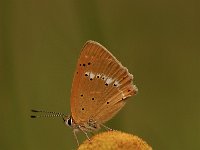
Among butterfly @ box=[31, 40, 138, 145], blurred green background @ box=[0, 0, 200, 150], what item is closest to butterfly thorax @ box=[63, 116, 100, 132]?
butterfly @ box=[31, 40, 138, 145]

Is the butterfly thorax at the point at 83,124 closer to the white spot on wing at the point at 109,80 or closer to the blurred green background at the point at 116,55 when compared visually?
the white spot on wing at the point at 109,80

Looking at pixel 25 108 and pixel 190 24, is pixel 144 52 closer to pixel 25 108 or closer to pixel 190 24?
pixel 190 24

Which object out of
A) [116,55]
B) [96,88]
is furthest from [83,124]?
[116,55]

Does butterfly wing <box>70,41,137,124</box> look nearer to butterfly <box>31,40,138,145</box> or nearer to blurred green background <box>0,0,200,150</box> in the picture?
butterfly <box>31,40,138,145</box>

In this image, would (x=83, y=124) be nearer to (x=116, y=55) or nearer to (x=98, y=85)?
(x=98, y=85)

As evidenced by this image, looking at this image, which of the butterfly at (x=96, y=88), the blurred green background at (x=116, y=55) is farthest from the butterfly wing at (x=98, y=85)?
the blurred green background at (x=116, y=55)
